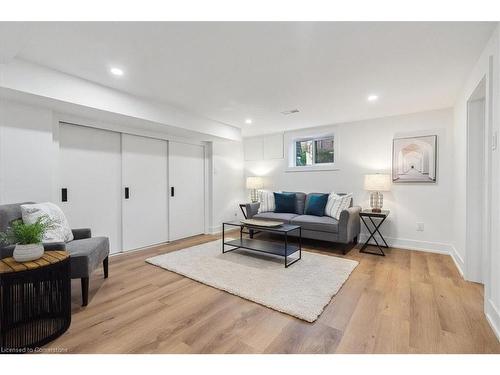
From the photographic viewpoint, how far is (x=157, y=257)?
3385 mm

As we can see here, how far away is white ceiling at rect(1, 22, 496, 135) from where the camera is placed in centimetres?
175

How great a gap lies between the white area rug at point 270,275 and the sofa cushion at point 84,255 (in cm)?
89

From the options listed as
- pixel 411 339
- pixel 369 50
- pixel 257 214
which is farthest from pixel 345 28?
pixel 257 214

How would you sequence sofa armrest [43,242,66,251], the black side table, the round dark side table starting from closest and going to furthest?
1. the round dark side table
2. sofa armrest [43,242,66,251]
3. the black side table

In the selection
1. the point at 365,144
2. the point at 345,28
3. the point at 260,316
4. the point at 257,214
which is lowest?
the point at 260,316

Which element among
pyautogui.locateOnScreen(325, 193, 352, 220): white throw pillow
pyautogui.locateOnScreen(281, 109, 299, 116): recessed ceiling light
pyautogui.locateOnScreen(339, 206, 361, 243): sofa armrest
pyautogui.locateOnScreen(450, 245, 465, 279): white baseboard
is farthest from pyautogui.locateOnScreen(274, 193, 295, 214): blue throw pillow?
pyautogui.locateOnScreen(450, 245, 465, 279): white baseboard

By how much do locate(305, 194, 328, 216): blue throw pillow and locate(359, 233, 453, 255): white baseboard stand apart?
1.21 metres

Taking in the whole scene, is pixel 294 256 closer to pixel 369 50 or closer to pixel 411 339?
pixel 411 339

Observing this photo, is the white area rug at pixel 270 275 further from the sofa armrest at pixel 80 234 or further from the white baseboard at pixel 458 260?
the white baseboard at pixel 458 260

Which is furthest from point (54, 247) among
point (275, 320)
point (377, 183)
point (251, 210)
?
point (377, 183)

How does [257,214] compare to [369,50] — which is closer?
[369,50]

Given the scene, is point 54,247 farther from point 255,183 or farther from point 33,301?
point 255,183

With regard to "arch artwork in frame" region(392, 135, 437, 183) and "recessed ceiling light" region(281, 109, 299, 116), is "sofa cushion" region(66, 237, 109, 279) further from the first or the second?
"arch artwork in frame" region(392, 135, 437, 183)
